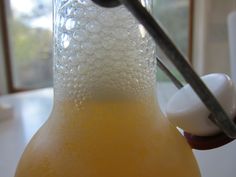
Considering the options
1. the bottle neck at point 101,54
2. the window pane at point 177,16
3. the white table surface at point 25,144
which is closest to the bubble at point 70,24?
the bottle neck at point 101,54

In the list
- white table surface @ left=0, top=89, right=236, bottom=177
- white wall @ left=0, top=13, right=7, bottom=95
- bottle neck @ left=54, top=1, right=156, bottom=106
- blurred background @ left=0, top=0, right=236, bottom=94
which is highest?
bottle neck @ left=54, top=1, right=156, bottom=106

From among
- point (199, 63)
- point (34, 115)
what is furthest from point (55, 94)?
point (199, 63)

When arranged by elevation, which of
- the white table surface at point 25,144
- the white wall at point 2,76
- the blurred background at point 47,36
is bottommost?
the white wall at point 2,76

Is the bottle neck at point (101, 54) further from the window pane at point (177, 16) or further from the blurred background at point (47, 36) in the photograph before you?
the window pane at point (177, 16)

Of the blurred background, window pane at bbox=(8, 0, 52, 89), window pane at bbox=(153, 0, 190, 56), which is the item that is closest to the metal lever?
the blurred background

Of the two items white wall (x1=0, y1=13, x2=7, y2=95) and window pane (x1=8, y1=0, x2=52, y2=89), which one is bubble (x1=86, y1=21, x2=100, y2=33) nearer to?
A: window pane (x1=8, y1=0, x2=52, y2=89)

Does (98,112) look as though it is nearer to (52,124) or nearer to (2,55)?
(52,124)

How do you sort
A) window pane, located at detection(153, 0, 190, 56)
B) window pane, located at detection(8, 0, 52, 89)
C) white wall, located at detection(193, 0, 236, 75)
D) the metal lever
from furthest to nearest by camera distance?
window pane, located at detection(8, 0, 52, 89)
window pane, located at detection(153, 0, 190, 56)
white wall, located at detection(193, 0, 236, 75)
the metal lever
